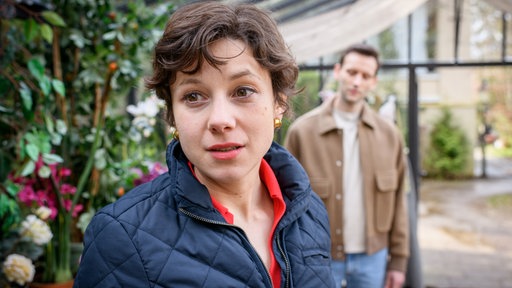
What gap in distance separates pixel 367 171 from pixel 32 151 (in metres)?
1.42

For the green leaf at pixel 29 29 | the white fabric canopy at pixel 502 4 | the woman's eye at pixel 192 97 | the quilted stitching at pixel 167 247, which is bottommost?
the quilted stitching at pixel 167 247

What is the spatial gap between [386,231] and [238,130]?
5.31 ft

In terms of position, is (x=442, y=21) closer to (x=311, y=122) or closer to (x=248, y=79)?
(x=311, y=122)

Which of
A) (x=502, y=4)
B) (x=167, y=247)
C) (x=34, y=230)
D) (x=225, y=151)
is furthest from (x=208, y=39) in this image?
(x=502, y=4)

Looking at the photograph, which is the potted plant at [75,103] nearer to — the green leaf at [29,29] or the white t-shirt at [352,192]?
the green leaf at [29,29]

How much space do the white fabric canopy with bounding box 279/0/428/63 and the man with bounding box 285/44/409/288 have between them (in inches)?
27.6

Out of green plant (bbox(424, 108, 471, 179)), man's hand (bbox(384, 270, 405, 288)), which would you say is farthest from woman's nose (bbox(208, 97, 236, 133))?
green plant (bbox(424, 108, 471, 179))

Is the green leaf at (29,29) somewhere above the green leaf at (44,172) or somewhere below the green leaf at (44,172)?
above

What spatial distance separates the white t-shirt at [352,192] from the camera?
2.32m

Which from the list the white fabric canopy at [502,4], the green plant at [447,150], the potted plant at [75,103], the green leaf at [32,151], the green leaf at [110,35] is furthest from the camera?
the green plant at [447,150]

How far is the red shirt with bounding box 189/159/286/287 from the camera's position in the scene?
101cm

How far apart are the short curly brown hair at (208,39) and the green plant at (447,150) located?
1142 cm

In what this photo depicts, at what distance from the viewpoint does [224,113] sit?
90 cm

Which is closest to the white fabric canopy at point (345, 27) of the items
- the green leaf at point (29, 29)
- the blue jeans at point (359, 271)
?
the blue jeans at point (359, 271)
